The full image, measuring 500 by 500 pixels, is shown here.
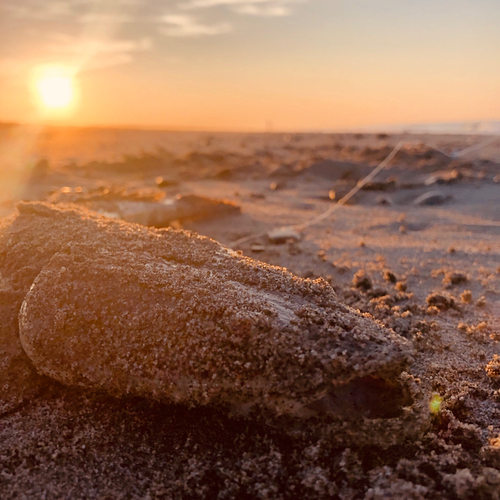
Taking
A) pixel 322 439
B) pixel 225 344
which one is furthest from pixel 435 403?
pixel 225 344

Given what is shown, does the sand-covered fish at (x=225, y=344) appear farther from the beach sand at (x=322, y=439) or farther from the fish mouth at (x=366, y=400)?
the beach sand at (x=322, y=439)

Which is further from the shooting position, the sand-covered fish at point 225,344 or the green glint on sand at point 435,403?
the green glint on sand at point 435,403

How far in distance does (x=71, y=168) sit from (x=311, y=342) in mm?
14499

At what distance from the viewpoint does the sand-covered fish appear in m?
2.13

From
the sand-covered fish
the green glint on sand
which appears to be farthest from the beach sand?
the sand-covered fish

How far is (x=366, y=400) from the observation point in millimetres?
2191

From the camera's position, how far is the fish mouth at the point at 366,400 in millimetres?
2135

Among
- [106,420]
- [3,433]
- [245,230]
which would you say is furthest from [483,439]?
[245,230]

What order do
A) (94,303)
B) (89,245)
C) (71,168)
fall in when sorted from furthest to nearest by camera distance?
(71,168), (89,245), (94,303)

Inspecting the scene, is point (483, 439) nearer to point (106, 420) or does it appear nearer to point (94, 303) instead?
point (106, 420)

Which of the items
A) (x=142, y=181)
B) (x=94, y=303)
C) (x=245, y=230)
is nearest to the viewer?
(x=94, y=303)

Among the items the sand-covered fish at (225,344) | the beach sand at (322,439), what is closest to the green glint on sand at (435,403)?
the beach sand at (322,439)

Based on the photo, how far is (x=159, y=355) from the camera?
2.29 meters

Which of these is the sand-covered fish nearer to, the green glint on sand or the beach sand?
the beach sand
